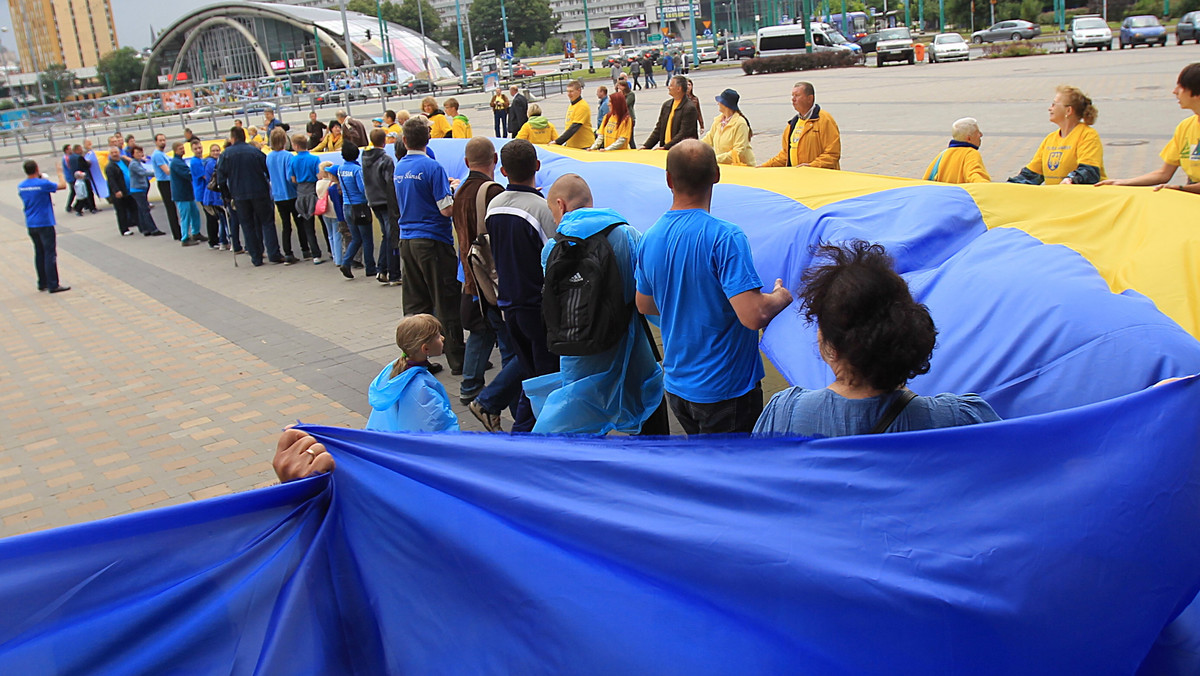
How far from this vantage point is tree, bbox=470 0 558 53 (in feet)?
387

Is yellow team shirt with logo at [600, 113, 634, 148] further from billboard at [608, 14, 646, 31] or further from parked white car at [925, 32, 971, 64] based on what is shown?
billboard at [608, 14, 646, 31]

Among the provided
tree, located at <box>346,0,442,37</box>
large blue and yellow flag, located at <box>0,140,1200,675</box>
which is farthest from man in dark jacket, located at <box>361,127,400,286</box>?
tree, located at <box>346,0,442,37</box>

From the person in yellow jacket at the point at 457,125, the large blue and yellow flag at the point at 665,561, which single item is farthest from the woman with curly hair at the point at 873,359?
the person in yellow jacket at the point at 457,125

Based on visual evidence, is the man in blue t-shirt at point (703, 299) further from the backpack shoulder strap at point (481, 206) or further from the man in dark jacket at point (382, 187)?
the man in dark jacket at point (382, 187)

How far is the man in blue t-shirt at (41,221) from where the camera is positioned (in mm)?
11141

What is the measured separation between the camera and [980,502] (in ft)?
6.72

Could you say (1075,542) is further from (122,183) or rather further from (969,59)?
(969,59)

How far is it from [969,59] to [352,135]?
3738 centimetres

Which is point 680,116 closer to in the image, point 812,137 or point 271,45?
point 812,137

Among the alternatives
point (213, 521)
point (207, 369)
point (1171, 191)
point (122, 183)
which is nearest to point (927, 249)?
point (1171, 191)

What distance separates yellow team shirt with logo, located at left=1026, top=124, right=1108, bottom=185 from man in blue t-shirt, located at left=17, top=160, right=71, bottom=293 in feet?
36.7

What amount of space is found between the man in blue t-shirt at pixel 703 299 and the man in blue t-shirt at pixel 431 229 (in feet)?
11.9

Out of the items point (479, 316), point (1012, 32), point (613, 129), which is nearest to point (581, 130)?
point (613, 129)

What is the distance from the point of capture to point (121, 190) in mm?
15562
